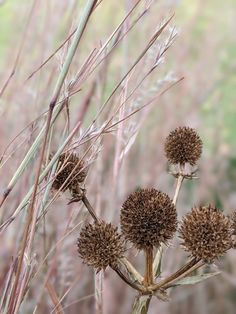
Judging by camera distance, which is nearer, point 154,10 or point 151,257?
point 151,257

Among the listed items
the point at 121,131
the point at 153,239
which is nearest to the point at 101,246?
the point at 153,239

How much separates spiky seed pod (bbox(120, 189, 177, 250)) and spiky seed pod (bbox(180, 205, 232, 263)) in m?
0.02

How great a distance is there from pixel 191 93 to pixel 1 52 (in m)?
0.81

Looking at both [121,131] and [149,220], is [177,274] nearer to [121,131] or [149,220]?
[149,220]

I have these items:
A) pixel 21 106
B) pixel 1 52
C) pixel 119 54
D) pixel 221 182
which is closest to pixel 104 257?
pixel 21 106

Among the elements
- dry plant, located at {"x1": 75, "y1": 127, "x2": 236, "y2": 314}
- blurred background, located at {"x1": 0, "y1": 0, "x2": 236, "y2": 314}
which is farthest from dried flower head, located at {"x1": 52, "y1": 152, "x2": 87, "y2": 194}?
blurred background, located at {"x1": 0, "y1": 0, "x2": 236, "y2": 314}

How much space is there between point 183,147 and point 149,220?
0.11m

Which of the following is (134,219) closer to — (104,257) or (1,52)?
(104,257)

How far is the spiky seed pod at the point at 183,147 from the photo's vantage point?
0.64m

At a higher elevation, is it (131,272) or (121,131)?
(121,131)

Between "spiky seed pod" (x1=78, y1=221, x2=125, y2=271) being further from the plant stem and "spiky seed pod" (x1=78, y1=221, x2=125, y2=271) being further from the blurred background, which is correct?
the blurred background

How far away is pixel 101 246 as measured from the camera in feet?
1.80

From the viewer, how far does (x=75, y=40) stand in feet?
1.59

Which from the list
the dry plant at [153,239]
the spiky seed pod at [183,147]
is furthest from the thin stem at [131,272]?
the spiky seed pod at [183,147]
